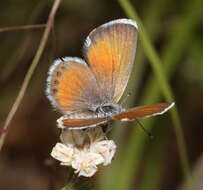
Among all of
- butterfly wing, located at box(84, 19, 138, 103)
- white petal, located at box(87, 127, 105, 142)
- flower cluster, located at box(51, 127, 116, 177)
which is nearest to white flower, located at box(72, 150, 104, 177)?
flower cluster, located at box(51, 127, 116, 177)

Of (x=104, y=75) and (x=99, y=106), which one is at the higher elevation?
(x=104, y=75)

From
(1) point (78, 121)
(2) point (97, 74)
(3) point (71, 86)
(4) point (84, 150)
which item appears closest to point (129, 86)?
(2) point (97, 74)

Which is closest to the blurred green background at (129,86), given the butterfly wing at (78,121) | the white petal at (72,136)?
the white petal at (72,136)

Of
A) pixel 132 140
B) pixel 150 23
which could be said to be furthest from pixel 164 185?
pixel 150 23

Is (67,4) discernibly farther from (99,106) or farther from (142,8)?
(99,106)

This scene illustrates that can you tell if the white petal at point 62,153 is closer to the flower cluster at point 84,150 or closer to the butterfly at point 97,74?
the flower cluster at point 84,150

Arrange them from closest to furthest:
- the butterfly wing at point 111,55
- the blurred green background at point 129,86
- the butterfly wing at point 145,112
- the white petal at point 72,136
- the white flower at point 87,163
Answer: the butterfly wing at point 145,112, the white flower at point 87,163, the white petal at point 72,136, the butterfly wing at point 111,55, the blurred green background at point 129,86

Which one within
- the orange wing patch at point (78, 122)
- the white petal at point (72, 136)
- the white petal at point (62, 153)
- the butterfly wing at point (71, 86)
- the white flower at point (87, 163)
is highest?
the butterfly wing at point (71, 86)

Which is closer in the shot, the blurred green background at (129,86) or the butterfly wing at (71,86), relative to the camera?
the butterfly wing at (71,86)

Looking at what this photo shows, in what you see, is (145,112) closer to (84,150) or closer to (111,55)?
(84,150)
